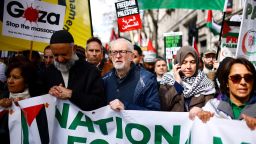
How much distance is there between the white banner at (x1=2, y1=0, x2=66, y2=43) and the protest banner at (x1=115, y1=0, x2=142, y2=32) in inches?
86.7

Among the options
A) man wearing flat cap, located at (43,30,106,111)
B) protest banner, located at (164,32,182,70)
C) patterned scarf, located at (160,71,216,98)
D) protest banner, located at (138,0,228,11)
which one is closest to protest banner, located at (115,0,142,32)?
protest banner, located at (138,0,228,11)

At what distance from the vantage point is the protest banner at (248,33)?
4.55 metres

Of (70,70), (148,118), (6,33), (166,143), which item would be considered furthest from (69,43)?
(6,33)

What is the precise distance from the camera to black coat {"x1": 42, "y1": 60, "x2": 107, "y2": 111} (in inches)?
150

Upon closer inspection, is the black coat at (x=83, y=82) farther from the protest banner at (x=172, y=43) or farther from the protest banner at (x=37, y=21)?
the protest banner at (x=172, y=43)

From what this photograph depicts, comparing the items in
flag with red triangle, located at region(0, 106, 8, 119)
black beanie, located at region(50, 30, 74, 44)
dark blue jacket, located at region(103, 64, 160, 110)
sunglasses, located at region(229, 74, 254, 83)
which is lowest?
flag with red triangle, located at region(0, 106, 8, 119)

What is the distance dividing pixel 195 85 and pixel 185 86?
12 cm

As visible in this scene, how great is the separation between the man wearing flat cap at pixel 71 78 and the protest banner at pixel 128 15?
3.87 meters

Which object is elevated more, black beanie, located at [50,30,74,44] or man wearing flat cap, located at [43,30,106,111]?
black beanie, located at [50,30,74,44]

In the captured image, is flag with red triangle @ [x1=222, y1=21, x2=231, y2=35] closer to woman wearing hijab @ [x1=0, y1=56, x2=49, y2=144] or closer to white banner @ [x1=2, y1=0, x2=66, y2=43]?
white banner @ [x1=2, y1=0, x2=66, y2=43]

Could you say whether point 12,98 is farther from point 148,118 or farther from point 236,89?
point 236,89

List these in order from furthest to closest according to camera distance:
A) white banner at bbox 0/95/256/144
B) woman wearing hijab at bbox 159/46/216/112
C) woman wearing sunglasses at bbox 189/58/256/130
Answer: woman wearing hijab at bbox 159/46/216/112 < white banner at bbox 0/95/256/144 < woman wearing sunglasses at bbox 189/58/256/130

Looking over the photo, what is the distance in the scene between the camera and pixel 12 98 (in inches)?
153

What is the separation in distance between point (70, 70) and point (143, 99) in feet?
2.48
